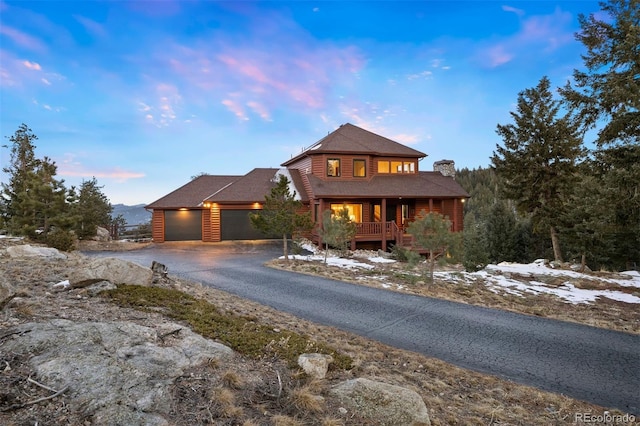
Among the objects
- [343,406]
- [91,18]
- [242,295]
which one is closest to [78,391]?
[343,406]

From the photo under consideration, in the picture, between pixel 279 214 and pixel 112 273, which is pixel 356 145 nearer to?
pixel 279 214

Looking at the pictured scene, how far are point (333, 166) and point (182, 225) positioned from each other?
11.5 metres

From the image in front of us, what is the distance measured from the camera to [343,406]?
128 inches

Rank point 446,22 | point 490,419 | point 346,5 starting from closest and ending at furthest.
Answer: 1. point 490,419
2. point 346,5
3. point 446,22

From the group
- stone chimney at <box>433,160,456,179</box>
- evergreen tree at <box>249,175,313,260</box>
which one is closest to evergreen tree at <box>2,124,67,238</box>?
evergreen tree at <box>249,175,313,260</box>

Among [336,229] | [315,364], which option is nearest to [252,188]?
[336,229]

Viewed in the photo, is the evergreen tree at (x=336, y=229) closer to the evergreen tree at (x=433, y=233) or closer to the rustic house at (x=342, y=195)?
the evergreen tree at (x=433, y=233)

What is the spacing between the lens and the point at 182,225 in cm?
2288

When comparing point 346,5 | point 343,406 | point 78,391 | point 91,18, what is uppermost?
point 346,5

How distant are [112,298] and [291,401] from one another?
4.08m

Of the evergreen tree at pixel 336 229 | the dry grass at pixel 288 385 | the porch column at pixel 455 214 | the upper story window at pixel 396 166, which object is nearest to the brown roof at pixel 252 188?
the upper story window at pixel 396 166

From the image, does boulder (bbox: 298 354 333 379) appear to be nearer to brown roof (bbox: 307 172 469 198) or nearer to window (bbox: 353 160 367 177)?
brown roof (bbox: 307 172 469 198)

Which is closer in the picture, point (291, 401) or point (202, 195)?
point (291, 401)

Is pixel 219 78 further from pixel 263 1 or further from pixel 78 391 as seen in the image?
pixel 78 391
